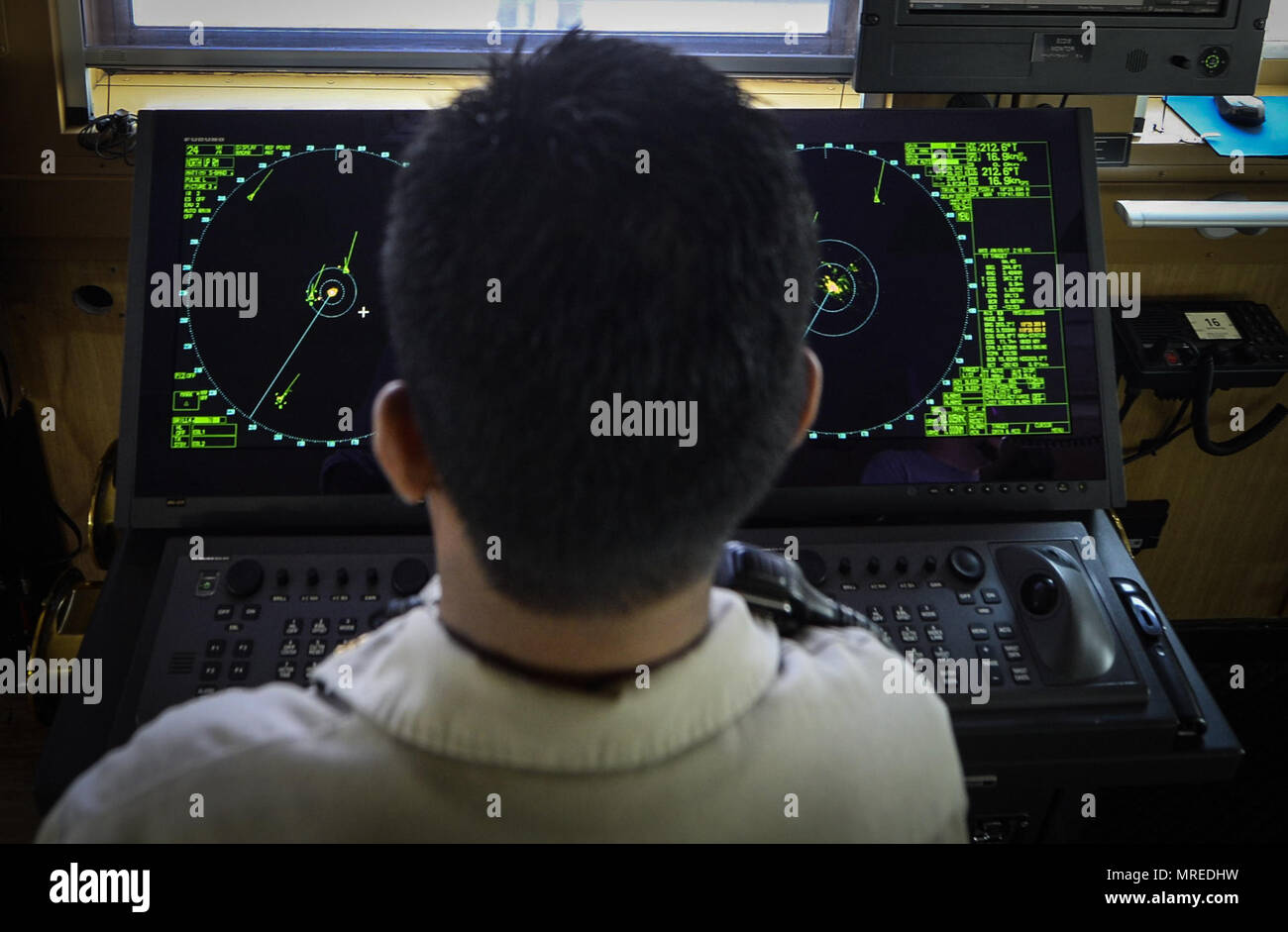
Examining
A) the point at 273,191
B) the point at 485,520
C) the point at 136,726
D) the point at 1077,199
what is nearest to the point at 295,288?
the point at 273,191

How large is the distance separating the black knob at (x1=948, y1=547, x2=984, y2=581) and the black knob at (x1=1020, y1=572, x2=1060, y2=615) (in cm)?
5

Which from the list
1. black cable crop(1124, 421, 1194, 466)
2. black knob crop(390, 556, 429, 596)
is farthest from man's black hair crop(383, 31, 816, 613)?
black cable crop(1124, 421, 1194, 466)

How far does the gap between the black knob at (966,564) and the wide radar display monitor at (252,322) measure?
23.4 inches

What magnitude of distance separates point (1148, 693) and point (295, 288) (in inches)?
37.8

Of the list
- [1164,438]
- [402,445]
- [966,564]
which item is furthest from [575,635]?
[1164,438]

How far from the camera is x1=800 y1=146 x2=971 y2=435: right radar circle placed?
1.29 m

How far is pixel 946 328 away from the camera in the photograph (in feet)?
4.25

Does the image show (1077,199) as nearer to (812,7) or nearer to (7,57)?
(812,7)

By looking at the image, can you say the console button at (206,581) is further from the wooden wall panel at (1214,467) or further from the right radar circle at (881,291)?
the wooden wall panel at (1214,467)

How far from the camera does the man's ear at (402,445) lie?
0.67 m
